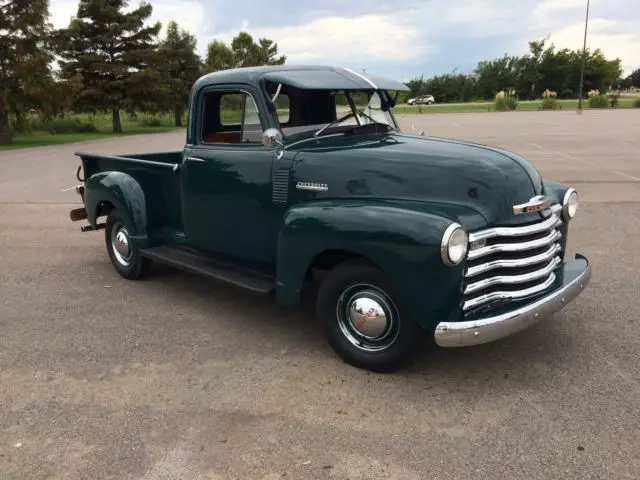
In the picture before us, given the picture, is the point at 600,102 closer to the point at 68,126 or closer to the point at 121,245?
the point at 68,126

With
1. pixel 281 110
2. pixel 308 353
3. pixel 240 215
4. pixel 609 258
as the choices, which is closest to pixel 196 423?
pixel 308 353

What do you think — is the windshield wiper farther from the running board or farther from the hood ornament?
the hood ornament

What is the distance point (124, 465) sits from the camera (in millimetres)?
2887

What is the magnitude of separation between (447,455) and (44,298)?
13.4ft

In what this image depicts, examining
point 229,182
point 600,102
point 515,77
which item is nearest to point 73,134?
point 229,182

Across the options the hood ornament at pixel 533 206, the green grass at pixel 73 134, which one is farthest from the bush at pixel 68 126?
the hood ornament at pixel 533 206

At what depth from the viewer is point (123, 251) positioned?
5.89m

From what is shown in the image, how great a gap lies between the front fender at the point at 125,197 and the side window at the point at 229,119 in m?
1.04

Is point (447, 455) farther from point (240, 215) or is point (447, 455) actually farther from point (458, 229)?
point (240, 215)

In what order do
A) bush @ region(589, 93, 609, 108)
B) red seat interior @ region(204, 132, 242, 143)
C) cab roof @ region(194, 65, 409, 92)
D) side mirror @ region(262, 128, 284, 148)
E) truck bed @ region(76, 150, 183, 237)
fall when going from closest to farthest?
1. side mirror @ region(262, 128, 284, 148)
2. cab roof @ region(194, 65, 409, 92)
3. red seat interior @ region(204, 132, 242, 143)
4. truck bed @ region(76, 150, 183, 237)
5. bush @ region(589, 93, 609, 108)

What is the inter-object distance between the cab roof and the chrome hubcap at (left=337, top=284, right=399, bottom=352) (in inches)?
61.0

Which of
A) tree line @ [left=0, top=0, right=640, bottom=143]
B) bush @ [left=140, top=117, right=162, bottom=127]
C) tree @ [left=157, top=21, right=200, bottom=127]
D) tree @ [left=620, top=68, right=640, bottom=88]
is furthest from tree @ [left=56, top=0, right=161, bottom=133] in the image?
tree @ [left=620, top=68, right=640, bottom=88]

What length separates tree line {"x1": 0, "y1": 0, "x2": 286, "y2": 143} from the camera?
23.5m

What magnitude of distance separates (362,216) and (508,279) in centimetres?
97
